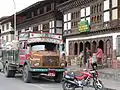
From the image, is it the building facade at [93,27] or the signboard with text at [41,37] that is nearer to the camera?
the signboard with text at [41,37]

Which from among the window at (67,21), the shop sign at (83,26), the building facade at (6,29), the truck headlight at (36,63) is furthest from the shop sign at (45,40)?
the building facade at (6,29)

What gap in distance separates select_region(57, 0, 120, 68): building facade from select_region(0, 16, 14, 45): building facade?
1197 inches

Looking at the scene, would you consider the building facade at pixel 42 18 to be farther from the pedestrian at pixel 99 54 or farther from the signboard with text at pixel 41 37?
the signboard with text at pixel 41 37

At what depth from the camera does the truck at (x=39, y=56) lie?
66.3ft

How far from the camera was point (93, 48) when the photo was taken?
3469 centimetres

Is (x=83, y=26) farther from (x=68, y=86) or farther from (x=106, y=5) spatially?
(x=68, y=86)

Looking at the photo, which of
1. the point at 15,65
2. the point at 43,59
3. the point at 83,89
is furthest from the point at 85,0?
the point at 83,89

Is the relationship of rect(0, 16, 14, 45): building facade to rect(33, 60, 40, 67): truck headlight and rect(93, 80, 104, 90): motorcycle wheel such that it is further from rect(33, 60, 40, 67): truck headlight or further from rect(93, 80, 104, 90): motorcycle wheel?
rect(93, 80, 104, 90): motorcycle wheel

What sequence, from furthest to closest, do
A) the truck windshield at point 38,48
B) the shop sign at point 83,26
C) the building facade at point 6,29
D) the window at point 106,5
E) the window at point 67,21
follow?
the building facade at point 6,29 < the window at point 67,21 < the shop sign at point 83,26 < the window at point 106,5 < the truck windshield at point 38,48

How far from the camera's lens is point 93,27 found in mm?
33688

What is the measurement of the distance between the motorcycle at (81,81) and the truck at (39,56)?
463cm

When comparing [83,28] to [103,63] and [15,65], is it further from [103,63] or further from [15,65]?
[15,65]

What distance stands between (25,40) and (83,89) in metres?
6.65

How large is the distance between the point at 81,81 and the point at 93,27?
1890cm
